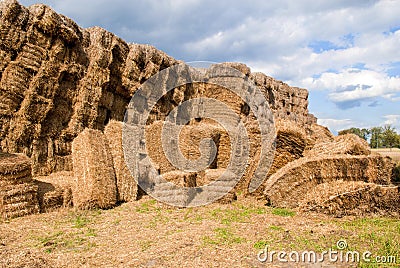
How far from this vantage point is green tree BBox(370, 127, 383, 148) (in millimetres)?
69125

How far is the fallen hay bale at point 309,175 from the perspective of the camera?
7.65 m

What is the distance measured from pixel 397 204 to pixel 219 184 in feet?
12.6

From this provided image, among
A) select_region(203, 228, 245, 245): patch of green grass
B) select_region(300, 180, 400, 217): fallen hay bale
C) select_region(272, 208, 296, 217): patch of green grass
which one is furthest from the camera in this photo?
select_region(272, 208, 296, 217): patch of green grass

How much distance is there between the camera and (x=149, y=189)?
8602 mm

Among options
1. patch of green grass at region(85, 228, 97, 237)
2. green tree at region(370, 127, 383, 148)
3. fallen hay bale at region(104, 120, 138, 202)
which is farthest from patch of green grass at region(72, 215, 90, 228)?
green tree at region(370, 127, 383, 148)

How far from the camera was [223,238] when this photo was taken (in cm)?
552

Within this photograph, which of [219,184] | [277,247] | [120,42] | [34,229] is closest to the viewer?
[277,247]

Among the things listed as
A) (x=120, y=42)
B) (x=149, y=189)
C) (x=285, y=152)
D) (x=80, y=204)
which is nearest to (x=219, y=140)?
(x=285, y=152)

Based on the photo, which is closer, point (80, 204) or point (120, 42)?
point (80, 204)

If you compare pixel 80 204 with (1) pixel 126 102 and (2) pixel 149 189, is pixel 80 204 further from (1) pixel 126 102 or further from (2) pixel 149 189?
(1) pixel 126 102

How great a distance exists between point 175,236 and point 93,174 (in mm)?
2711

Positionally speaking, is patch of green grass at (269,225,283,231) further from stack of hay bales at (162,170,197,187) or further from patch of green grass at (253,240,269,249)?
stack of hay bales at (162,170,197,187)

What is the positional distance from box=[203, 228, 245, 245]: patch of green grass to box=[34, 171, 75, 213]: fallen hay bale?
129 inches

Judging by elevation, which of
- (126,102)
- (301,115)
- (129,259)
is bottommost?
(129,259)
